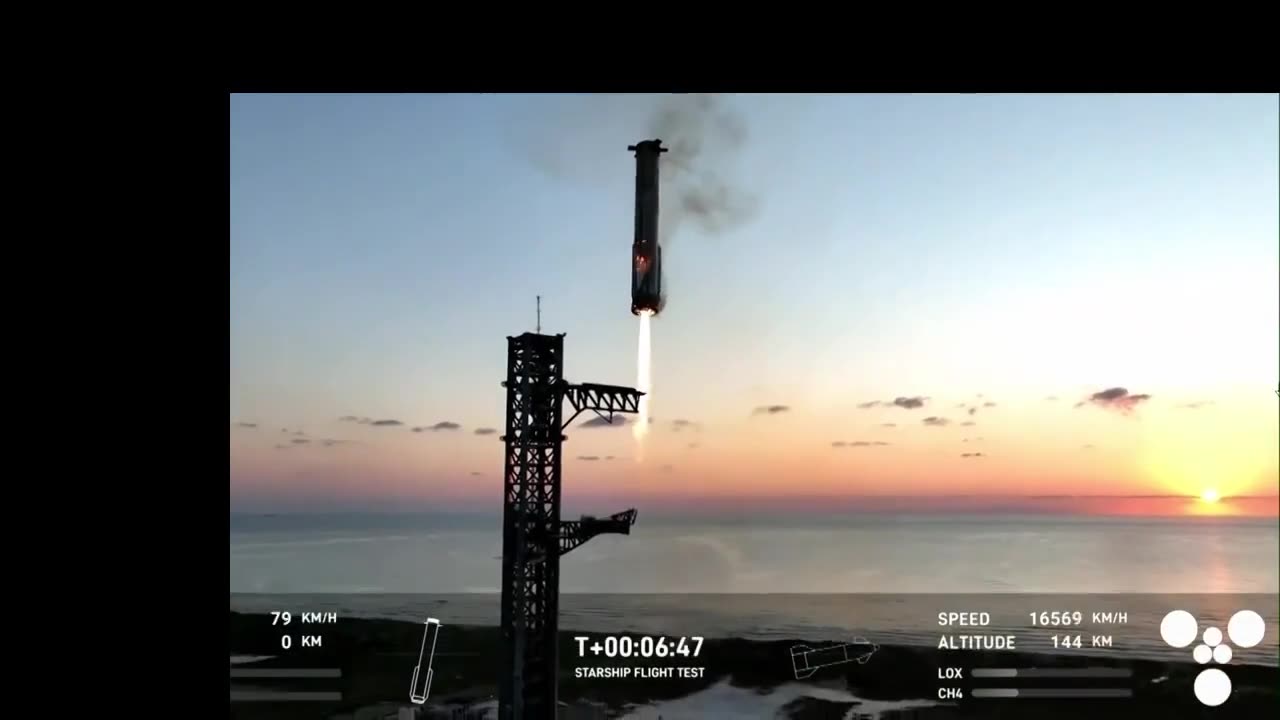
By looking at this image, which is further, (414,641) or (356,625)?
(414,641)

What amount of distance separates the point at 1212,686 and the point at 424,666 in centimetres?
843

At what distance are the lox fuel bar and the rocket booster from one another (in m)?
5.89

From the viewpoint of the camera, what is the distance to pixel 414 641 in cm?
952

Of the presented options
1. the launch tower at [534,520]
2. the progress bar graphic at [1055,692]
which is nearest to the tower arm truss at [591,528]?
the launch tower at [534,520]

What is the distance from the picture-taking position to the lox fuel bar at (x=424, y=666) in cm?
905

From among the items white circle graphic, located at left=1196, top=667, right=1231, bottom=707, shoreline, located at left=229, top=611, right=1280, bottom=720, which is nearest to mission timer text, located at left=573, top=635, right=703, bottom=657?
shoreline, located at left=229, top=611, right=1280, bottom=720

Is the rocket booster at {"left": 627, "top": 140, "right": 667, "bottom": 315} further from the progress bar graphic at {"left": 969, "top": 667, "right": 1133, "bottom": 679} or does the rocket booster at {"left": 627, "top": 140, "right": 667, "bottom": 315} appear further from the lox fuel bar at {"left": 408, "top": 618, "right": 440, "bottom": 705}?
A: the progress bar graphic at {"left": 969, "top": 667, "right": 1133, "bottom": 679}

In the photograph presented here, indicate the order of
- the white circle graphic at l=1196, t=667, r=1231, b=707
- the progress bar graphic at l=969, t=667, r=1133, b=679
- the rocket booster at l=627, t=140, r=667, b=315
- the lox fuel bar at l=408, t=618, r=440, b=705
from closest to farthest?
1. the progress bar graphic at l=969, t=667, r=1133, b=679
2. the white circle graphic at l=1196, t=667, r=1231, b=707
3. the lox fuel bar at l=408, t=618, r=440, b=705
4. the rocket booster at l=627, t=140, r=667, b=315

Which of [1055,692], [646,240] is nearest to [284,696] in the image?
[1055,692]

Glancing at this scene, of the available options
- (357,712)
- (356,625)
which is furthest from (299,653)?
(357,712)

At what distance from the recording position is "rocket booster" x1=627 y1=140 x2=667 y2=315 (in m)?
12.7

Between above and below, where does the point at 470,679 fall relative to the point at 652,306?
below

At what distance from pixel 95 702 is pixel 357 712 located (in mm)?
2648
